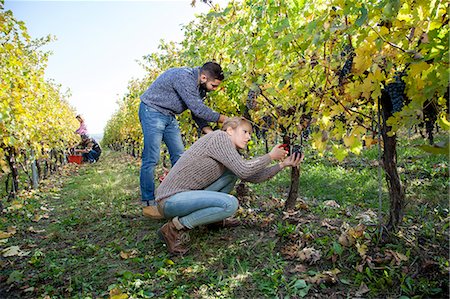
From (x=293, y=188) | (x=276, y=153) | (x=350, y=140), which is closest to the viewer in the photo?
(x=350, y=140)

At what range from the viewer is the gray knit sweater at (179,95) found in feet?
10.1

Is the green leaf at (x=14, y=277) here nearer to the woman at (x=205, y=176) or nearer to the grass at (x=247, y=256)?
the grass at (x=247, y=256)

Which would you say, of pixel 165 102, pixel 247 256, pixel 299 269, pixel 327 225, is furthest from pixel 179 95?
pixel 299 269

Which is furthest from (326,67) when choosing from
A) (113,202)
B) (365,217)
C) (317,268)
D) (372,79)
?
(113,202)

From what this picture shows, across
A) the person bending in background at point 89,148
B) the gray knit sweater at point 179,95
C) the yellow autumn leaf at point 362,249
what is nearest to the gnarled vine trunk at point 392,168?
the yellow autumn leaf at point 362,249

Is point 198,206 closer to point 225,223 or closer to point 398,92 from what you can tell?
point 225,223

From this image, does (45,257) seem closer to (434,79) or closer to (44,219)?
(44,219)

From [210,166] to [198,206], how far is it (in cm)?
32

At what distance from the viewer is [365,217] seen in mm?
2881

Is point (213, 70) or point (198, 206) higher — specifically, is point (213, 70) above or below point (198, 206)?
above

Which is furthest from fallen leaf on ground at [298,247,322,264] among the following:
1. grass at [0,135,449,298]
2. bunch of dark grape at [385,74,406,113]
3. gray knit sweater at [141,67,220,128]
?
gray knit sweater at [141,67,220,128]

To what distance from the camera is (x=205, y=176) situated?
2586 millimetres

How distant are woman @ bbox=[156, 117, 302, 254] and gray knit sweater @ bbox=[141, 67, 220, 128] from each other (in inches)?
20.9

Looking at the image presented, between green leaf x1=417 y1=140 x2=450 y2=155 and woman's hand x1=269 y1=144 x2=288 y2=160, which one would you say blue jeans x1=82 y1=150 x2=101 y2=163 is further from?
green leaf x1=417 y1=140 x2=450 y2=155
